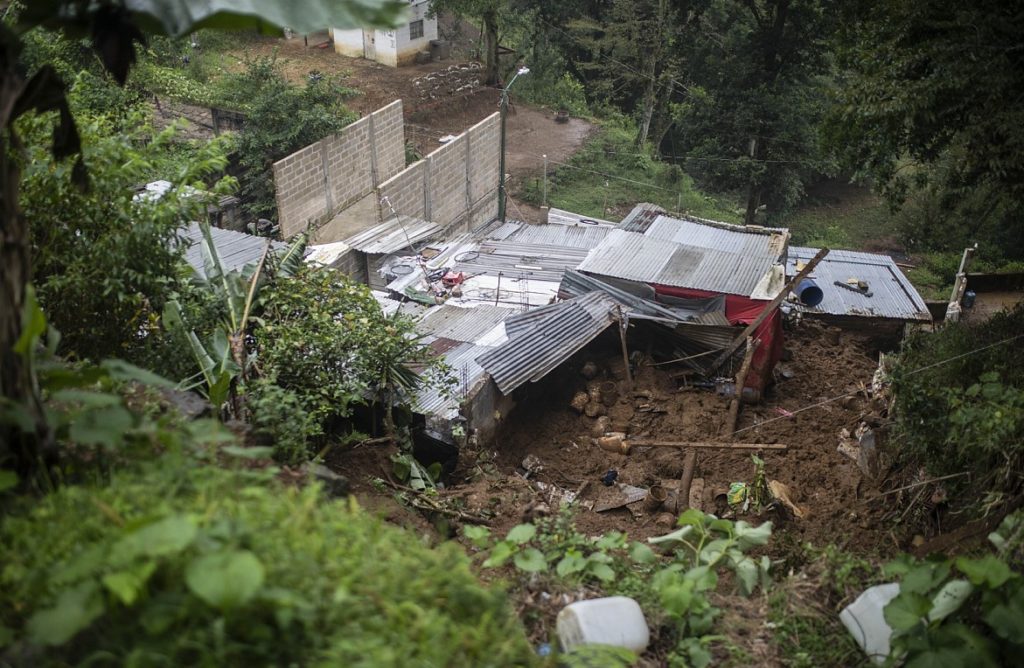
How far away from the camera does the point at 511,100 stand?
31.4 meters

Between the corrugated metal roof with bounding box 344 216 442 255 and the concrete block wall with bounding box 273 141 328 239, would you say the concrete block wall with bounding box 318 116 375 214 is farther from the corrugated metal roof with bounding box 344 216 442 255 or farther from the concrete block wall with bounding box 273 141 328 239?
Answer: the corrugated metal roof with bounding box 344 216 442 255

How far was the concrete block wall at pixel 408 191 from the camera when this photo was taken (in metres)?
18.7

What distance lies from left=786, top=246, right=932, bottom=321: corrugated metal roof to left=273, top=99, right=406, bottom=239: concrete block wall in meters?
10.1

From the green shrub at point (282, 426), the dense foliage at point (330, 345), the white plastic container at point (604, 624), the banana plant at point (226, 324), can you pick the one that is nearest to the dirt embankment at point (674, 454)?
the dense foliage at point (330, 345)

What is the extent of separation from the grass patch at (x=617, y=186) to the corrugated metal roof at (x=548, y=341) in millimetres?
12398

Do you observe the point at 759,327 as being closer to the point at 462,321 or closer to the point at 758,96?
the point at 462,321

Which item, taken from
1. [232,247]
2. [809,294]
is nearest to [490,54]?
[809,294]

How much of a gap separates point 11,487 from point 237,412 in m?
3.14

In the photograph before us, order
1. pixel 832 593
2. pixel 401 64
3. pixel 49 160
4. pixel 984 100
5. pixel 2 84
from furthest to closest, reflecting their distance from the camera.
Answer: 1. pixel 401 64
2. pixel 984 100
3. pixel 49 160
4. pixel 832 593
5. pixel 2 84

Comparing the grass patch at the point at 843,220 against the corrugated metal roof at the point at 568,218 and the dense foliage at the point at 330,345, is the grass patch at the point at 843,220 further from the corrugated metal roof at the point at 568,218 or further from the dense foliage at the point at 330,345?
the dense foliage at the point at 330,345

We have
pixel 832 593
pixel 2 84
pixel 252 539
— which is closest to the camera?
pixel 252 539

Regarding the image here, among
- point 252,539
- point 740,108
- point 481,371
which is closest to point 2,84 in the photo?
point 252,539

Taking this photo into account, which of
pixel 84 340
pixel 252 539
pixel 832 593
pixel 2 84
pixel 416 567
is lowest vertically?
pixel 832 593

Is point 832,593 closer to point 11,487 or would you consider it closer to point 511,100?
point 11,487
